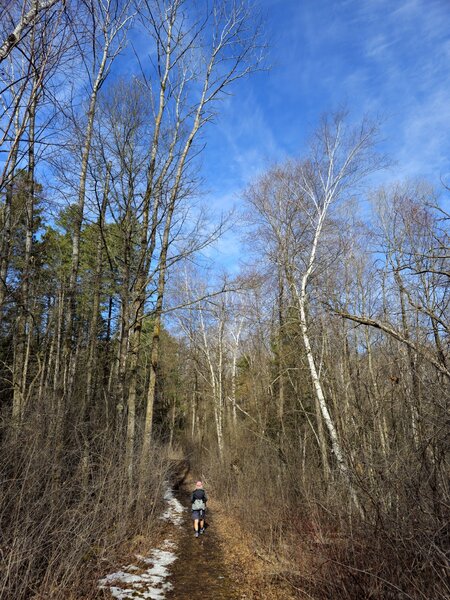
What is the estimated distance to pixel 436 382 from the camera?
3.67 m

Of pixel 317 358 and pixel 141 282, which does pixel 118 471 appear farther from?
pixel 317 358

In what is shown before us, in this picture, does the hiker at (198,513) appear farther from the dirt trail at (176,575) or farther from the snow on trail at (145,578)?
the snow on trail at (145,578)

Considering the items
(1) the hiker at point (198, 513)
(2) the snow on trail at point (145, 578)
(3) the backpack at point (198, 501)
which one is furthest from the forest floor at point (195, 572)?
(3) the backpack at point (198, 501)

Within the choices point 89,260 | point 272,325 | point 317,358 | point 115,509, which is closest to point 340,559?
point 115,509

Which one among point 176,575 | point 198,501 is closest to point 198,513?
point 198,501

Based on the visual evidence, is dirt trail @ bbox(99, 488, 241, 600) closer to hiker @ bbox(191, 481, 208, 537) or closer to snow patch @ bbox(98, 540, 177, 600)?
snow patch @ bbox(98, 540, 177, 600)

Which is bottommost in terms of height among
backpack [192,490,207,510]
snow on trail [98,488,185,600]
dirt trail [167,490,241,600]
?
dirt trail [167,490,241,600]

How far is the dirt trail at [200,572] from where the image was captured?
5.74m

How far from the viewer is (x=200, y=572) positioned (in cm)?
680

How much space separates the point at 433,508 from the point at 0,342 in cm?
1878

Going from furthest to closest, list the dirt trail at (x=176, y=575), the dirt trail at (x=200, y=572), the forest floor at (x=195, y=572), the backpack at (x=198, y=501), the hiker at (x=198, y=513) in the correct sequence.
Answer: the backpack at (x=198, y=501) → the hiker at (x=198, y=513) → the dirt trail at (x=200, y=572) → the forest floor at (x=195, y=572) → the dirt trail at (x=176, y=575)

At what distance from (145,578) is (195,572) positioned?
1270 mm

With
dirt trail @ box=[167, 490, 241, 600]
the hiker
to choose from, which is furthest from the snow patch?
the hiker

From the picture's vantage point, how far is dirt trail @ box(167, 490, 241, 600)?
5738 mm
